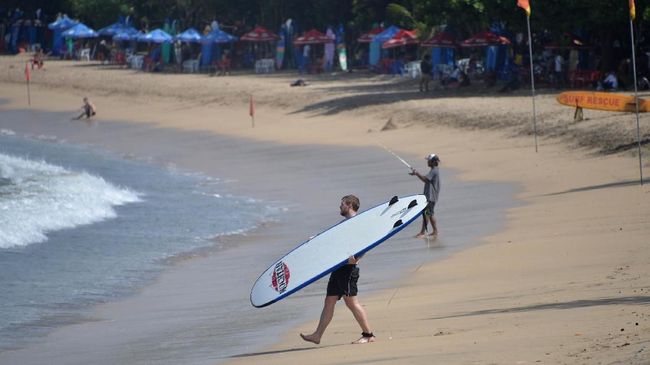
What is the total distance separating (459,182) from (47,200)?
7.77m

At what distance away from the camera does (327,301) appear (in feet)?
35.9

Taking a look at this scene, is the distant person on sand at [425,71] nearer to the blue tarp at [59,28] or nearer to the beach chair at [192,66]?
the beach chair at [192,66]

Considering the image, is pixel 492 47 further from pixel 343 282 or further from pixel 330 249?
pixel 343 282

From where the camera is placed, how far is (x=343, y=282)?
1088 centimetres

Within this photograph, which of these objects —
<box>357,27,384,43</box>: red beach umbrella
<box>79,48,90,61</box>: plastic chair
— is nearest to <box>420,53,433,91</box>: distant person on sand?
<box>357,27,384,43</box>: red beach umbrella

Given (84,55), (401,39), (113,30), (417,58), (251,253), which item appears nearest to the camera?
(251,253)

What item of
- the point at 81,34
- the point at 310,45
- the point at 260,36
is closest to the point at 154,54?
the point at 81,34

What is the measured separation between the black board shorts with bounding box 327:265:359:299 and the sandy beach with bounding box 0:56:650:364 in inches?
18.5

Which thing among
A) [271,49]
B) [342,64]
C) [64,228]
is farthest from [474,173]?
[271,49]

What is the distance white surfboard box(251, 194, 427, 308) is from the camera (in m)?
11.1

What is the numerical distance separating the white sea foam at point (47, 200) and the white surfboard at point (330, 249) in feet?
30.0

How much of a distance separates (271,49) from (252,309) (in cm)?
4769

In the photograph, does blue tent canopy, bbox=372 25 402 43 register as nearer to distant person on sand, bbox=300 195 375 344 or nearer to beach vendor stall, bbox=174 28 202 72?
beach vendor stall, bbox=174 28 202 72

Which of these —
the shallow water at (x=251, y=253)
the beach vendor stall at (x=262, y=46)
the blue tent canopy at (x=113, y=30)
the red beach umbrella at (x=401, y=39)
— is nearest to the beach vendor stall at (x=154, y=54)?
the beach vendor stall at (x=262, y=46)
